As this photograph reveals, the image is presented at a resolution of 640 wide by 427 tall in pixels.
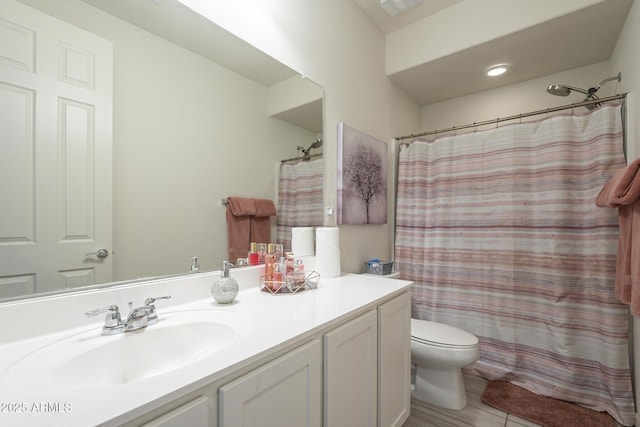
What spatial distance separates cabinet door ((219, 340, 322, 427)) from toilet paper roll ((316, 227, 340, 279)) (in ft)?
2.41

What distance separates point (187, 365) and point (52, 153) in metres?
0.71

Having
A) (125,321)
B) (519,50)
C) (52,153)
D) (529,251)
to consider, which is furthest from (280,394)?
(519,50)

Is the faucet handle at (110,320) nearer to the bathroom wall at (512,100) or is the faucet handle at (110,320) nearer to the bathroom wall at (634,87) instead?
the bathroom wall at (634,87)

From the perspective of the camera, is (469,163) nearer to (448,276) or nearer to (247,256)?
(448,276)

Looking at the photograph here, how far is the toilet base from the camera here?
1.70m

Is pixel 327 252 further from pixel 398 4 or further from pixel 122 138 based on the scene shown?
pixel 398 4

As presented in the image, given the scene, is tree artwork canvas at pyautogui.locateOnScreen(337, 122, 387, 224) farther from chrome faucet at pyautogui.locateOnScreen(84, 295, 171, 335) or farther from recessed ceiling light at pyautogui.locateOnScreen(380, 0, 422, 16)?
chrome faucet at pyautogui.locateOnScreen(84, 295, 171, 335)

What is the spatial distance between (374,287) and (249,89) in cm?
112

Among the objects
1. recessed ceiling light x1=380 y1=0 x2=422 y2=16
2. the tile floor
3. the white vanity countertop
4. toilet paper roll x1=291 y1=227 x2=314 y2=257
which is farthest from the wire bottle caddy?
recessed ceiling light x1=380 y1=0 x2=422 y2=16

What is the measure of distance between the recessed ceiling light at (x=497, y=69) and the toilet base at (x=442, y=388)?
85.7 inches

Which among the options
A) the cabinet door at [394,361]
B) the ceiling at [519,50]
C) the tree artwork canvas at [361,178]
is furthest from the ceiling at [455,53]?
the cabinet door at [394,361]

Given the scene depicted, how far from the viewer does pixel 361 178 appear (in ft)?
6.66

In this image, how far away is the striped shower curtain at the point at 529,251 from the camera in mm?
1668

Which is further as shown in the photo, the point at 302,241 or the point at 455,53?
the point at 455,53
